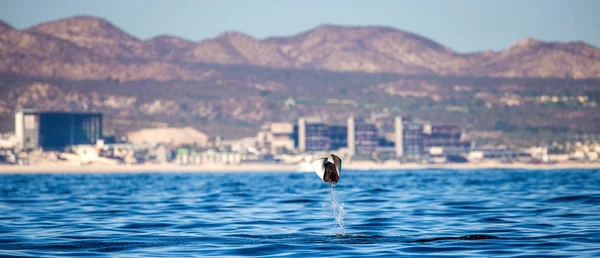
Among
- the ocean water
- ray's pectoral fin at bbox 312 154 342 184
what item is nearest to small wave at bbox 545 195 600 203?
the ocean water

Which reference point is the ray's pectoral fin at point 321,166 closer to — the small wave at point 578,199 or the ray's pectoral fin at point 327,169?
the ray's pectoral fin at point 327,169

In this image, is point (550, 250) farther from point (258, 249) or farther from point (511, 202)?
point (511, 202)

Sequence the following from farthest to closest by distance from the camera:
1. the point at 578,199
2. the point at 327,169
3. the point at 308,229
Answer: the point at 578,199 < the point at 308,229 < the point at 327,169

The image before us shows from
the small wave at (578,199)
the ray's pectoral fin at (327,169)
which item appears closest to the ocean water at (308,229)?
the small wave at (578,199)

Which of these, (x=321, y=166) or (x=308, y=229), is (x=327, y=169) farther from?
(x=308, y=229)

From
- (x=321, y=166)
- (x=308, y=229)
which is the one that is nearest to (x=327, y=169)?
(x=321, y=166)

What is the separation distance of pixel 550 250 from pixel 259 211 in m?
26.5

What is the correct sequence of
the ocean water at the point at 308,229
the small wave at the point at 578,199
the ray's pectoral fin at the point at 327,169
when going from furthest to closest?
the small wave at the point at 578,199 → the ocean water at the point at 308,229 → the ray's pectoral fin at the point at 327,169

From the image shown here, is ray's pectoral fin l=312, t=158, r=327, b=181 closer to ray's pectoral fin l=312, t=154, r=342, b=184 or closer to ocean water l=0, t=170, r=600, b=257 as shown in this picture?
ray's pectoral fin l=312, t=154, r=342, b=184

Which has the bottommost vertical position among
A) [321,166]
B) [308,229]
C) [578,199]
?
[308,229]

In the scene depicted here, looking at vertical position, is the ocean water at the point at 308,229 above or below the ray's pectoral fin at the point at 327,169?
below

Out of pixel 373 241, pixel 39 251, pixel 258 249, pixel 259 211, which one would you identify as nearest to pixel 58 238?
pixel 39 251

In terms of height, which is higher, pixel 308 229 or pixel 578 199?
pixel 578 199

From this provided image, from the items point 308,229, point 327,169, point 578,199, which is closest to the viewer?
point 327,169
